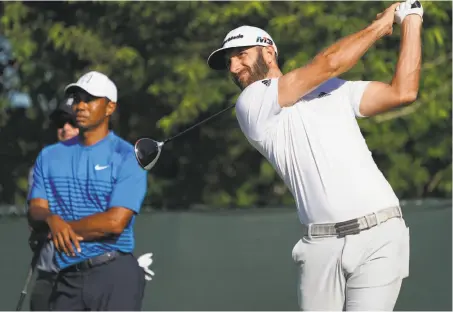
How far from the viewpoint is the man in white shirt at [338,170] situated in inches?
163

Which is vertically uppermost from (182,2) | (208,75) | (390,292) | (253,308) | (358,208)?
(182,2)

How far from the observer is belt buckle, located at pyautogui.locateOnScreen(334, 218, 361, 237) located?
4.16m

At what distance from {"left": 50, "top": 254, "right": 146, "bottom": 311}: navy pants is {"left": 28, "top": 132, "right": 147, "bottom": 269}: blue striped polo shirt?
86 millimetres

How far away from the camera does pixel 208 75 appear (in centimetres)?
985

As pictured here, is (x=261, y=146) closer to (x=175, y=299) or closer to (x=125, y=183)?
(x=125, y=183)

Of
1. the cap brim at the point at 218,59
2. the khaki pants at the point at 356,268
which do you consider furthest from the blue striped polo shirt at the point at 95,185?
the khaki pants at the point at 356,268

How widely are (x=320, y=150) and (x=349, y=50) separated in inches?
16.5

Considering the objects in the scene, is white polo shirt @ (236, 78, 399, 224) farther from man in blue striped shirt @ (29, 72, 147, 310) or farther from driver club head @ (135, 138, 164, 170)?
man in blue striped shirt @ (29, 72, 147, 310)

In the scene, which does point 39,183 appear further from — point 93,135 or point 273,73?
point 273,73

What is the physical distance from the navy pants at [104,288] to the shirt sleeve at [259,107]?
A: 65.9 inches

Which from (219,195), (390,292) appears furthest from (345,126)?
(219,195)

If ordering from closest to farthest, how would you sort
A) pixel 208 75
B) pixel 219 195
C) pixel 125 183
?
pixel 125 183
pixel 208 75
pixel 219 195

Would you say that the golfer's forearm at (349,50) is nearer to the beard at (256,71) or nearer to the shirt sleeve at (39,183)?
the beard at (256,71)

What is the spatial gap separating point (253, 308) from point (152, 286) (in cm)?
73
